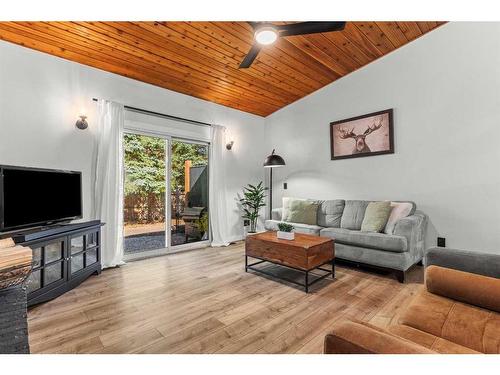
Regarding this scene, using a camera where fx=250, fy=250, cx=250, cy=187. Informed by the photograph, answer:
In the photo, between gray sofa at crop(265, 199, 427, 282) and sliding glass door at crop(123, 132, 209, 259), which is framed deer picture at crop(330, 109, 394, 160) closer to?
gray sofa at crop(265, 199, 427, 282)

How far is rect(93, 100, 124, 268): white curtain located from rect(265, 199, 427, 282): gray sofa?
8.74ft

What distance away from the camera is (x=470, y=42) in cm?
314

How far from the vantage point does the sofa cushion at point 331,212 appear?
4.00 metres

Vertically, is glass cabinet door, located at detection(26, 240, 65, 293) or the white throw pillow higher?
the white throw pillow

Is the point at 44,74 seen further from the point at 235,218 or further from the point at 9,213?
the point at 235,218

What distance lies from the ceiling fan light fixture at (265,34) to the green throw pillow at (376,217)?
2536mm

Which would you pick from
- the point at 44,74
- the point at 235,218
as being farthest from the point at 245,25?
the point at 235,218

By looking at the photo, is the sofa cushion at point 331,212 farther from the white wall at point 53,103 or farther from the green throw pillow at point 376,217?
the white wall at point 53,103

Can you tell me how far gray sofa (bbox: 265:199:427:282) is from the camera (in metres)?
2.86

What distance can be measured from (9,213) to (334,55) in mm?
4265

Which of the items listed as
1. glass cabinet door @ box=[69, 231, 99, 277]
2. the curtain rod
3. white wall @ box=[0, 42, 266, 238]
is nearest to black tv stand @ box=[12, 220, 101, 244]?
glass cabinet door @ box=[69, 231, 99, 277]

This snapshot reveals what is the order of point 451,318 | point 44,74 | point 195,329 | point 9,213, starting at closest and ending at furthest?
1. point 451,318
2. point 195,329
3. point 9,213
4. point 44,74

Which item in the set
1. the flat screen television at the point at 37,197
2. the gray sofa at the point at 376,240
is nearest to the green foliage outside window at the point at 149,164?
the flat screen television at the point at 37,197

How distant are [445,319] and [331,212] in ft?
9.22
